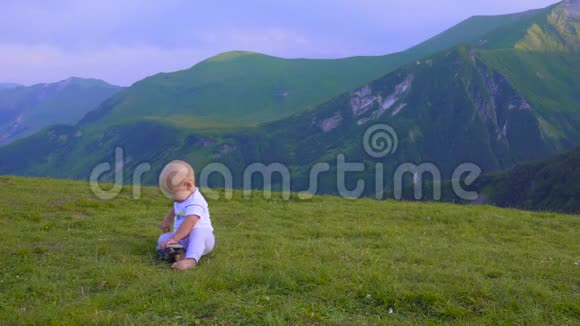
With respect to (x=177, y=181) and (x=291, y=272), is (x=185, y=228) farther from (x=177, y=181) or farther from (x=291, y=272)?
(x=291, y=272)

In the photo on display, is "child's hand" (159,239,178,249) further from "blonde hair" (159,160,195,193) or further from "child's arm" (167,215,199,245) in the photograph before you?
"blonde hair" (159,160,195,193)

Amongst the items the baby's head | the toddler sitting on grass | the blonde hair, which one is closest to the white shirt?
the toddler sitting on grass

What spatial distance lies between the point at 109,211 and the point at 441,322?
40.9 feet

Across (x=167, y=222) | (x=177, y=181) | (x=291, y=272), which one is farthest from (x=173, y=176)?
(x=291, y=272)

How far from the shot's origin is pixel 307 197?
71.6 ft

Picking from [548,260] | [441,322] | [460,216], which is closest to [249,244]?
[441,322]

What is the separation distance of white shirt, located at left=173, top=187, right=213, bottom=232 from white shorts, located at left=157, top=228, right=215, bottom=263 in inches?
5.5

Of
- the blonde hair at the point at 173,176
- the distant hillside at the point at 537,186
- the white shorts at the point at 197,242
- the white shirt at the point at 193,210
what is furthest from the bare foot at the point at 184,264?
the distant hillside at the point at 537,186

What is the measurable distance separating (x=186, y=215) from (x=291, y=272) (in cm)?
269

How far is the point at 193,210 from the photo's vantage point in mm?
9898

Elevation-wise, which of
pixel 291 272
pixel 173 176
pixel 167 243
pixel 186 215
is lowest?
pixel 291 272

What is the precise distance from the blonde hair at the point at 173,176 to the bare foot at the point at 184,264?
164cm

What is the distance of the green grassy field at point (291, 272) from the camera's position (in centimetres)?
704

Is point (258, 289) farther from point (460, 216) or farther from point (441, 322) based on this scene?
point (460, 216)
